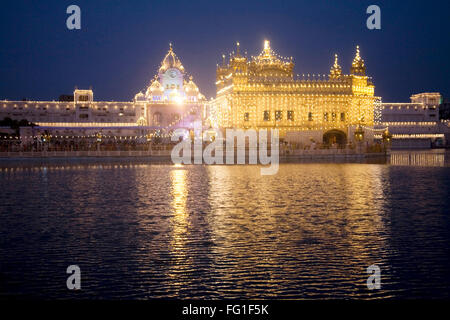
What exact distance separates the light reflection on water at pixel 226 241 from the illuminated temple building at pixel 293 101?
3333 cm

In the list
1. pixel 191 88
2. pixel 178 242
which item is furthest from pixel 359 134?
pixel 178 242

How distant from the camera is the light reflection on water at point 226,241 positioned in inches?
376

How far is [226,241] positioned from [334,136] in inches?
1904

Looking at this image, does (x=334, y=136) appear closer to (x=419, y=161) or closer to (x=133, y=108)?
(x=419, y=161)

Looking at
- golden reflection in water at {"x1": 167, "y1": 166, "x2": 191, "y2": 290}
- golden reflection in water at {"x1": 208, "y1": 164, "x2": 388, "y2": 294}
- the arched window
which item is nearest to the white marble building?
the arched window

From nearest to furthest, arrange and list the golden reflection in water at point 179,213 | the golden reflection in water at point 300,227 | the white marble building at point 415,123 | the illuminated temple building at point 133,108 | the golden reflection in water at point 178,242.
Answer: the golden reflection in water at point 178,242 < the golden reflection in water at point 300,227 < the golden reflection in water at point 179,213 < the illuminated temple building at point 133,108 < the white marble building at point 415,123

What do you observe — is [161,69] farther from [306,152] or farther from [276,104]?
[306,152]

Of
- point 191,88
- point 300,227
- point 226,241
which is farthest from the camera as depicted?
point 191,88

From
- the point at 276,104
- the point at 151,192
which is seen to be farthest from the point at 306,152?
the point at 151,192

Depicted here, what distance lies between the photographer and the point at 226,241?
42.3 feet

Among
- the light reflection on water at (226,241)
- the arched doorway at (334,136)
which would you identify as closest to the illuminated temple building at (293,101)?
the arched doorway at (334,136)

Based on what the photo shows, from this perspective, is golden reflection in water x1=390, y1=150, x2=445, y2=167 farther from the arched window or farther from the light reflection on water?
the arched window

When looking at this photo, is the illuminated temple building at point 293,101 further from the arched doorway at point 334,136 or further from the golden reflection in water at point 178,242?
the golden reflection in water at point 178,242

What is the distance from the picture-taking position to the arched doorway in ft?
194
